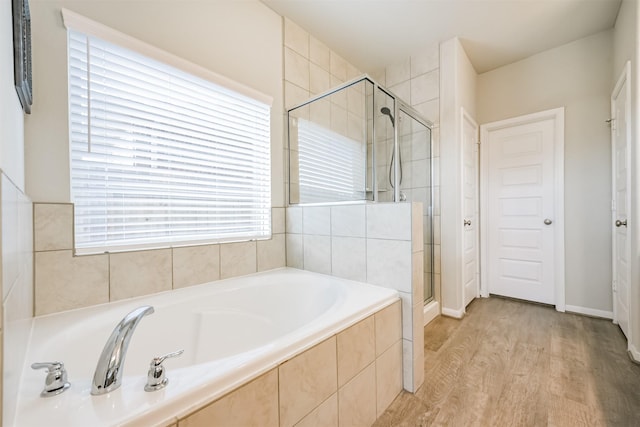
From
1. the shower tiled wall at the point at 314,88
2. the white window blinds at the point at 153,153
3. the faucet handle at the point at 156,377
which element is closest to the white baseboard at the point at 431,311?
the shower tiled wall at the point at 314,88

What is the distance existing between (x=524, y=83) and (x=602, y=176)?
118 cm

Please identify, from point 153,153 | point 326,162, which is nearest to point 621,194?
point 326,162

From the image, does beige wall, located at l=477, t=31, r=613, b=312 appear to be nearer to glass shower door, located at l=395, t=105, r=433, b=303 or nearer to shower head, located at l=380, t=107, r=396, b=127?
glass shower door, located at l=395, t=105, r=433, b=303

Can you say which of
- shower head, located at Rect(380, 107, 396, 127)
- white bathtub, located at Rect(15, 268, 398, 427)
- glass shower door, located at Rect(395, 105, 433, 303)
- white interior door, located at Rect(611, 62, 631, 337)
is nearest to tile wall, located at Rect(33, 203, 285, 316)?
white bathtub, located at Rect(15, 268, 398, 427)

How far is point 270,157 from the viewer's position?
2.01m

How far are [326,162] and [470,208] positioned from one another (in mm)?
1700

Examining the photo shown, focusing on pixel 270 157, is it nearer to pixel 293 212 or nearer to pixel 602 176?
pixel 293 212

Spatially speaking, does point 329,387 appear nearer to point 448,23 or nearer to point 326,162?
point 326,162

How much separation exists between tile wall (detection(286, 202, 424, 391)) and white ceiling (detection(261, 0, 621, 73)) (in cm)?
161

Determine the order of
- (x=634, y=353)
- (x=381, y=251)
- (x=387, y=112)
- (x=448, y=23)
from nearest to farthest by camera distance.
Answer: (x=381, y=251), (x=634, y=353), (x=387, y=112), (x=448, y=23)

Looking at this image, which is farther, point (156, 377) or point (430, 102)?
point (430, 102)

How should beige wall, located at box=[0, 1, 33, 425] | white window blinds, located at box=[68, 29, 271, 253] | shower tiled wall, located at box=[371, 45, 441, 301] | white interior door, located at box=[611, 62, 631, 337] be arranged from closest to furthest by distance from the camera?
beige wall, located at box=[0, 1, 33, 425], white window blinds, located at box=[68, 29, 271, 253], white interior door, located at box=[611, 62, 631, 337], shower tiled wall, located at box=[371, 45, 441, 301]

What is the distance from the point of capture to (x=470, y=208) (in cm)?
276

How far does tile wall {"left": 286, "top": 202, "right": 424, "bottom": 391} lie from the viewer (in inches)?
55.6
